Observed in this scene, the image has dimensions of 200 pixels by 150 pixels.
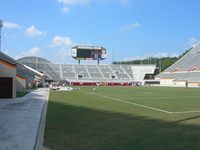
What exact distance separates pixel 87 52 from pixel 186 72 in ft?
103

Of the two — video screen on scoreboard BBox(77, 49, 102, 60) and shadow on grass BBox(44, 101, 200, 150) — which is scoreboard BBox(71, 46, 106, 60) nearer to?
video screen on scoreboard BBox(77, 49, 102, 60)

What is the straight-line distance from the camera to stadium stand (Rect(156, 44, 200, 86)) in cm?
9111

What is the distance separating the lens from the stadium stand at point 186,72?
9111 cm

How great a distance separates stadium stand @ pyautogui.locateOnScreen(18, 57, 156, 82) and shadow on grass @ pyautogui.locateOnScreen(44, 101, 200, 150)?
347 feet

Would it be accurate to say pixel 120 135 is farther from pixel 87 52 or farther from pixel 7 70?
pixel 87 52

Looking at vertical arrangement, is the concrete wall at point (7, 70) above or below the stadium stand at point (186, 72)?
below

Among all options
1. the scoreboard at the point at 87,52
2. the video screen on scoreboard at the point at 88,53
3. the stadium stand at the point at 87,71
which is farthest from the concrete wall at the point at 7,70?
the stadium stand at the point at 87,71

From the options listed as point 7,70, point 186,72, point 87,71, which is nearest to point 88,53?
point 87,71

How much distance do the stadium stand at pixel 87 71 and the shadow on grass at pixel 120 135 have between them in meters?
106

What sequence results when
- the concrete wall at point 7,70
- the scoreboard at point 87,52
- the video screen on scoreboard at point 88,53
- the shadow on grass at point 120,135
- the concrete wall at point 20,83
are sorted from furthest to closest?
the video screen on scoreboard at point 88,53 < the scoreboard at point 87,52 < the concrete wall at point 20,83 < the concrete wall at point 7,70 < the shadow on grass at point 120,135

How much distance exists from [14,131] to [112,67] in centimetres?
12428

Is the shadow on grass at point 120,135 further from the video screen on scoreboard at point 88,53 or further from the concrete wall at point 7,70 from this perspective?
the video screen on scoreboard at point 88,53

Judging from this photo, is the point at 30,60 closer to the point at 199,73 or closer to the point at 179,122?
the point at 199,73

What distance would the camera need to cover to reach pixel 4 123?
42.9 ft
